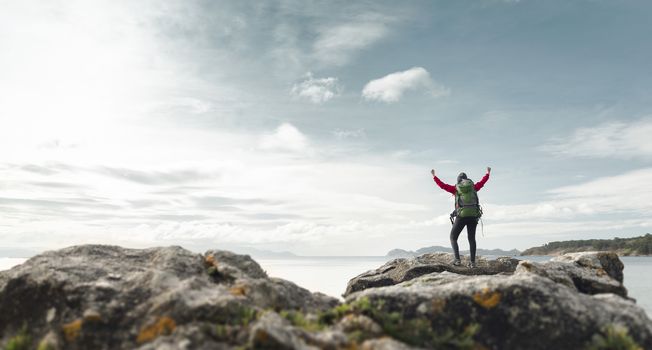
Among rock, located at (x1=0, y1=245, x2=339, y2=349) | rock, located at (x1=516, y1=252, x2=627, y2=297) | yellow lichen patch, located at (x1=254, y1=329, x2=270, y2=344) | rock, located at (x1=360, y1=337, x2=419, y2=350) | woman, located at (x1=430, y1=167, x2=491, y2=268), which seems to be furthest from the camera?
woman, located at (x1=430, y1=167, x2=491, y2=268)

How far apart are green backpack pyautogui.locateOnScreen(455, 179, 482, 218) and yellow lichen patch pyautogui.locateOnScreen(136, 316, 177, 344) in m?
15.2

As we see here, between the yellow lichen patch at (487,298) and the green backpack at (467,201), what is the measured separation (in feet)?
33.0

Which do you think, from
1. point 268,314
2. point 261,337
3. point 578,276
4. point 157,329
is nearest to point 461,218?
point 578,276

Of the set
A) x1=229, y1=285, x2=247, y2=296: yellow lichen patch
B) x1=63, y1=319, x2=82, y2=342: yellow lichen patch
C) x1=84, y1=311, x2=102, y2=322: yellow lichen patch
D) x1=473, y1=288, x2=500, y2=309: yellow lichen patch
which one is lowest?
x1=63, y1=319, x2=82, y2=342: yellow lichen patch

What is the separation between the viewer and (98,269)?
11320 millimetres

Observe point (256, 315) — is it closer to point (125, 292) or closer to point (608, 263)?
point (125, 292)

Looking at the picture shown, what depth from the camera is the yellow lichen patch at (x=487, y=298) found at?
10.1 meters

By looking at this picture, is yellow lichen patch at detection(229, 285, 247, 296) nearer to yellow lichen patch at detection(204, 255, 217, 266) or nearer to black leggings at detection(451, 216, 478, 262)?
yellow lichen patch at detection(204, 255, 217, 266)

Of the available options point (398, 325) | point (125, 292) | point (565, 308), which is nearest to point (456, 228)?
point (565, 308)

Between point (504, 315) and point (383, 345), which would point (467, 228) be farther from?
point (383, 345)

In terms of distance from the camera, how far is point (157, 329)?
28.5 feet

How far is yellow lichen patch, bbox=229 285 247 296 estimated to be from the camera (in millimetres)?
10348

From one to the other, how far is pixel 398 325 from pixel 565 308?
4135 mm

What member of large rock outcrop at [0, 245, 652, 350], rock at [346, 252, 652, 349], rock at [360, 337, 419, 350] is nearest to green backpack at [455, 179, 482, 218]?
large rock outcrop at [0, 245, 652, 350]
